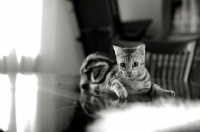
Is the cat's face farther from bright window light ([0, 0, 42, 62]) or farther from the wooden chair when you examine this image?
bright window light ([0, 0, 42, 62])

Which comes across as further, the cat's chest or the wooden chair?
the wooden chair

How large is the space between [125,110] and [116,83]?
206 millimetres

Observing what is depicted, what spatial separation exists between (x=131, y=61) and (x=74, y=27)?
3.38 meters

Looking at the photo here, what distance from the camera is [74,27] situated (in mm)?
4035

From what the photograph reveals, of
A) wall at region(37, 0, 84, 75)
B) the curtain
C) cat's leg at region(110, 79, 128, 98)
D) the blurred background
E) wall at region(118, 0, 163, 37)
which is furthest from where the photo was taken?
wall at region(37, 0, 84, 75)

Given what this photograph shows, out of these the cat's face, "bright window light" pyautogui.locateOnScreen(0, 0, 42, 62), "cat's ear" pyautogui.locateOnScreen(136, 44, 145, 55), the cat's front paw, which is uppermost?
"bright window light" pyautogui.locateOnScreen(0, 0, 42, 62)

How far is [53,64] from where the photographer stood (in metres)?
3.65

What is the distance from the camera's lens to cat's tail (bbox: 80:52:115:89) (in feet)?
2.94

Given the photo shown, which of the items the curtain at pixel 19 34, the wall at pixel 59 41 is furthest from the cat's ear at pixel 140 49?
the wall at pixel 59 41

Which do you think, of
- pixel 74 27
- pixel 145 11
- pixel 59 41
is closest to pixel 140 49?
pixel 145 11

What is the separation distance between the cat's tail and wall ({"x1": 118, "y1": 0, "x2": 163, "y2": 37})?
7.67 ft

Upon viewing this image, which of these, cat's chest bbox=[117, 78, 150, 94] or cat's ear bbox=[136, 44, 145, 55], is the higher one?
cat's ear bbox=[136, 44, 145, 55]

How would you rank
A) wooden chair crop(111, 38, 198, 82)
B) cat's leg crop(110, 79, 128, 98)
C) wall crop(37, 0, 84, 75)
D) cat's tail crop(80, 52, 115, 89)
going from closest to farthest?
cat's leg crop(110, 79, 128, 98) < cat's tail crop(80, 52, 115, 89) < wooden chair crop(111, 38, 198, 82) < wall crop(37, 0, 84, 75)

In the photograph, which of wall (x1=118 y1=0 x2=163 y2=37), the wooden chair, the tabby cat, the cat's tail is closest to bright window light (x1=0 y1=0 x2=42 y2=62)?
wall (x1=118 y1=0 x2=163 y2=37)
